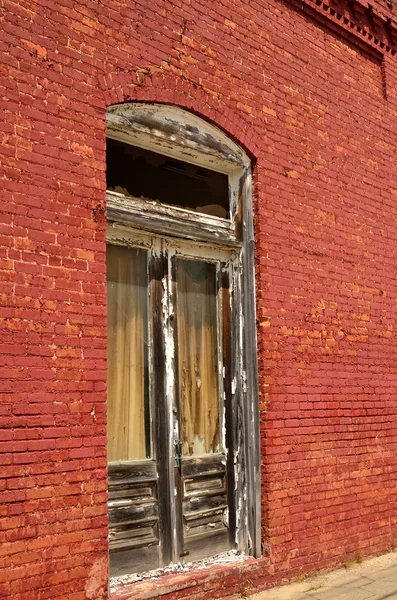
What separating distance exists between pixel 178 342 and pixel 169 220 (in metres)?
0.99

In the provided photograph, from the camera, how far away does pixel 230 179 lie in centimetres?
657

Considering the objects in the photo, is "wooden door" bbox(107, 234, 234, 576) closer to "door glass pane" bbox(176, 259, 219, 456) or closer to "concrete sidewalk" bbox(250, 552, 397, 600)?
"door glass pane" bbox(176, 259, 219, 456)

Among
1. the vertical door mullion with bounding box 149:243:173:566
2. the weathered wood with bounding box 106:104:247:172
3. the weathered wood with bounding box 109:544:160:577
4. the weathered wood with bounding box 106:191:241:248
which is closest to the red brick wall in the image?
the weathered wood with bounding box 106:104:247:172

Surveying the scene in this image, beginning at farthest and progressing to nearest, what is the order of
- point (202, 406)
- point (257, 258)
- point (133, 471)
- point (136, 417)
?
1. point (257, 258)
2. point (202, 406)
3. point (136, 417)
4. point (133, 471)

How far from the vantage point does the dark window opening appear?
222 inches

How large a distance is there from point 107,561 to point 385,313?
4.24 meters

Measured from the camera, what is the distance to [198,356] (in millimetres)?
6180

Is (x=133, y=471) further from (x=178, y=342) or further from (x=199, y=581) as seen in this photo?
(x=178, y=342)

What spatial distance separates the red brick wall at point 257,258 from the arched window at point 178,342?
172 mm

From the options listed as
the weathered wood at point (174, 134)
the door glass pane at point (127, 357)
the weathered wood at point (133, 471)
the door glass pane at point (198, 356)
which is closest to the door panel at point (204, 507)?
the door glass pane at point (198, 356)

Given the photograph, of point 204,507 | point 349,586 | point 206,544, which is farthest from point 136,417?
point 349,586

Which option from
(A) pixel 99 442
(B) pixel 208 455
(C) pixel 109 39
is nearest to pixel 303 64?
(C) pixel 109 39

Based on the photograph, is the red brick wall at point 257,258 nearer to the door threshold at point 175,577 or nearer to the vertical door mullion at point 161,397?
the door threshold at point 175,577

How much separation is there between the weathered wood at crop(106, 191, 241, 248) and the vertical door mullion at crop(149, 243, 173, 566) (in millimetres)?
236
